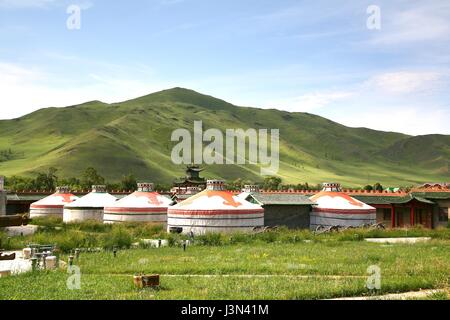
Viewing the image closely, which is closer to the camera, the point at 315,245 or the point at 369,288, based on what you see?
the point at 369,288

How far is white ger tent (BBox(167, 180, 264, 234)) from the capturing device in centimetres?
5012

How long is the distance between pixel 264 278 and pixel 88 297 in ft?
23.1

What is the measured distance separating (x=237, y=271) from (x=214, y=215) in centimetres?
2649

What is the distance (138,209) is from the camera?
193 ft

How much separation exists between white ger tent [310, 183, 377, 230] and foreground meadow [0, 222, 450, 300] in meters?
18.4

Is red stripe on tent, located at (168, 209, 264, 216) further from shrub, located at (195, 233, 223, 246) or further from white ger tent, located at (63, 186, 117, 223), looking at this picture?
white ger tent, located at (63, 186, 117, 223)

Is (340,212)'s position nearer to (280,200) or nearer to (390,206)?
(280,200)

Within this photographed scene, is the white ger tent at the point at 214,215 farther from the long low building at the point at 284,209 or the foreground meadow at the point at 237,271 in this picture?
the foreground meadow at the point at 237,271

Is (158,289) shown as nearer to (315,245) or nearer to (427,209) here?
(315,245)

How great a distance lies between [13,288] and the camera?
63.5ft

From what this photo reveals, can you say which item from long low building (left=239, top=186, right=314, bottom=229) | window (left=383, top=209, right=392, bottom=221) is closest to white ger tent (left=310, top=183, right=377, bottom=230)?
long low building (left=239, top=186, right=314, bottom=229)

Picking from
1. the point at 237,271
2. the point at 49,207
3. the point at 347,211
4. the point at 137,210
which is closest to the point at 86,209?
the point at 49,207
